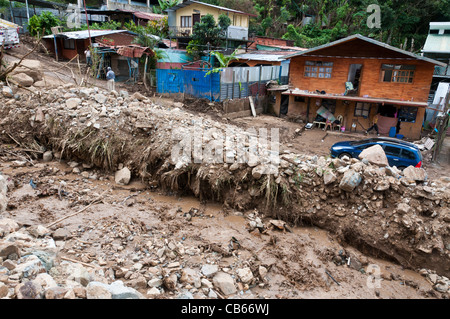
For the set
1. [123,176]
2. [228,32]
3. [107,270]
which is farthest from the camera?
[228,32]

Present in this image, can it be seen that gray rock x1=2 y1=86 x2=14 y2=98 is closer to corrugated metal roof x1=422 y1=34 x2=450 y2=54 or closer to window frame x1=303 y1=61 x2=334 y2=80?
window frame x1=303 y1=61 x2=334 y2=80

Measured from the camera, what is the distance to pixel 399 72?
57.9 feet

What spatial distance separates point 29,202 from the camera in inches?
320

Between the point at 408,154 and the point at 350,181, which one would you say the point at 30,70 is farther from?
the point at 408,154

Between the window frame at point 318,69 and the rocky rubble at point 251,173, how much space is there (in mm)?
12202

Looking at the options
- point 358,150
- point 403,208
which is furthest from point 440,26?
point 403,208

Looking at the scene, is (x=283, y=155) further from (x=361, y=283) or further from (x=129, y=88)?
(x=129, y=88)

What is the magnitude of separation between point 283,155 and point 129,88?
1462 centimetres

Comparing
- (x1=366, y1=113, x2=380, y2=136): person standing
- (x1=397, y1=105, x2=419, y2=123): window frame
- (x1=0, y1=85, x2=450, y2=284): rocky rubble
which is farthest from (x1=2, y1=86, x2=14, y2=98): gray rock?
(x1=397, y1=105, x2=419, y2=123): window frame

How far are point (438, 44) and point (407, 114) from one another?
14.4 meters

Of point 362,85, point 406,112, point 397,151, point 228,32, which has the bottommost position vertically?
point 397,151

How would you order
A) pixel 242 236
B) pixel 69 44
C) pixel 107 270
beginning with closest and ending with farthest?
pixel 107 270
pixel 242 236
pixel 69 44

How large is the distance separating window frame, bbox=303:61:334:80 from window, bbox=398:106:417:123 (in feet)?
15.0
